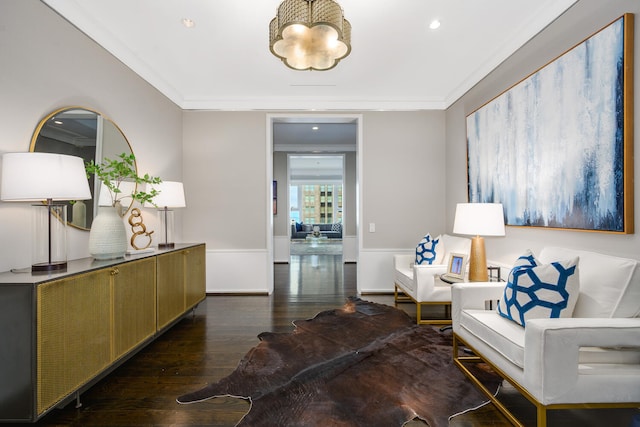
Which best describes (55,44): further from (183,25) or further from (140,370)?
(140,370)

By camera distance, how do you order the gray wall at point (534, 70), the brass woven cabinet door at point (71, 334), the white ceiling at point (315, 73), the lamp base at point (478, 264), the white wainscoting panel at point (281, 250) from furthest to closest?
the white wainscoting panel at point (281, 250), the lamp base at point (478, 264), the white ceiling at point (315, 73), the gray wall at point (534, 70), the brass woven cabinet door at point (71, 334)

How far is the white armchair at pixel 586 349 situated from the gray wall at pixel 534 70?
0.28 m

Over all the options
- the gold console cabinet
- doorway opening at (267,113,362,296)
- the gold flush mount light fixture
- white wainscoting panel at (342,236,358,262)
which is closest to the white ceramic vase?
the gold console cabinet

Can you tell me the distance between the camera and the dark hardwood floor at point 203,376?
1636mm

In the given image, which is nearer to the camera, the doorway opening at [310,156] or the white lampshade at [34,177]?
the white lampshade at [34,177]

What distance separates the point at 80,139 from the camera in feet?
7.50

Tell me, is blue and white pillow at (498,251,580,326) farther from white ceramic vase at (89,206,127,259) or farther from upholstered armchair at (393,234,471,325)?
white ceramic vase at (89,206,127,259)

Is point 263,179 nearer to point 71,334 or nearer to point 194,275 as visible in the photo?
point 194,275

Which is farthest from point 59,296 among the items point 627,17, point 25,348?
→ point 627,17

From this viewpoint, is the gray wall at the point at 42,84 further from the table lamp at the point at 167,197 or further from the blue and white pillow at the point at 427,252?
the blue and white pillow at the point at 427,252

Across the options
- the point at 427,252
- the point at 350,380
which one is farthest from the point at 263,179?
the point at 350,380

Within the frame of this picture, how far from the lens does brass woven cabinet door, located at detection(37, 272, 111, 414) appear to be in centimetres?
146

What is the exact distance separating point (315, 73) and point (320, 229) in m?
10.5

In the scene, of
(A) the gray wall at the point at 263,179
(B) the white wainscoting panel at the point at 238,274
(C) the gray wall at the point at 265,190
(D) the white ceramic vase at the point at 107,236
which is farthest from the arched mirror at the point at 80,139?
(B) the white wainscoting panel at the point at 238,274
